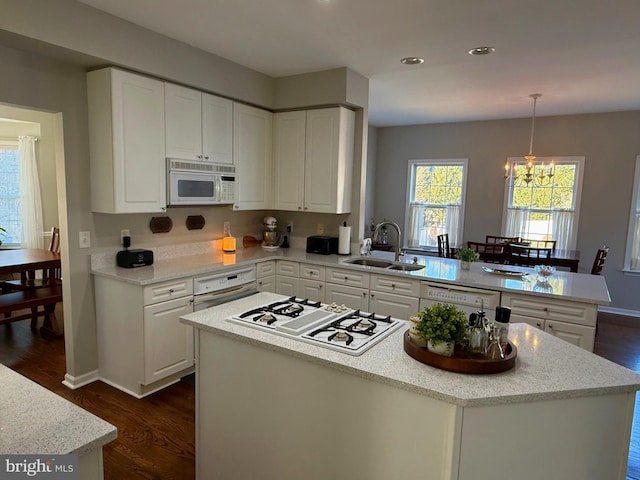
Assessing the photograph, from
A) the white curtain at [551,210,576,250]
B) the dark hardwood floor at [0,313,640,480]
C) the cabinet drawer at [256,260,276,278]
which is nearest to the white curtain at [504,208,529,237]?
the white curtain at [551,210,576,250]

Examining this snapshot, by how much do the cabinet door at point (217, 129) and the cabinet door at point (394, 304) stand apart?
6.39ft

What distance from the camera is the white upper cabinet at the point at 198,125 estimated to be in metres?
3.33

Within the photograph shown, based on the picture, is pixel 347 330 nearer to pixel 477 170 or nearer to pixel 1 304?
pixel 1 304

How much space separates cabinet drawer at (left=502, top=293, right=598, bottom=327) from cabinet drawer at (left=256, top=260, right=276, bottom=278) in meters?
2.17

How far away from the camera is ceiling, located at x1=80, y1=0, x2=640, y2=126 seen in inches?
102

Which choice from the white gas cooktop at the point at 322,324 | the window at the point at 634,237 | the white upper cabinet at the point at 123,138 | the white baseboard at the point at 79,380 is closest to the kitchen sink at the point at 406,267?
the white gas cooktop at the point at 322,324

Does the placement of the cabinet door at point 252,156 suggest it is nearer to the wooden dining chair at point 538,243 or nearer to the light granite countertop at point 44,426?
the light granite countertop at point 44,426

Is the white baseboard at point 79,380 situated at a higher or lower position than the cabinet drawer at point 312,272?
lower

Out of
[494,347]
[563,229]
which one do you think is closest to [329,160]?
[494,347]

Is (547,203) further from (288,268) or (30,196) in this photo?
(30,196)

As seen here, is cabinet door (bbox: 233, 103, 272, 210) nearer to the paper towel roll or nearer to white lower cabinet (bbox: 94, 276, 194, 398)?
the paper towel roll

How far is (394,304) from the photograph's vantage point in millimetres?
3473

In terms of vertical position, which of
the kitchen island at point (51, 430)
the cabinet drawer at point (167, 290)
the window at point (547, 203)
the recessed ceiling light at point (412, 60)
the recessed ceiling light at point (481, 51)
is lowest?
the cabinet drawer at point (167, 290)

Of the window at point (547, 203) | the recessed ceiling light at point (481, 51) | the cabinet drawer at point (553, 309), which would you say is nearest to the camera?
the cabinet drawer at point (553, 309)
